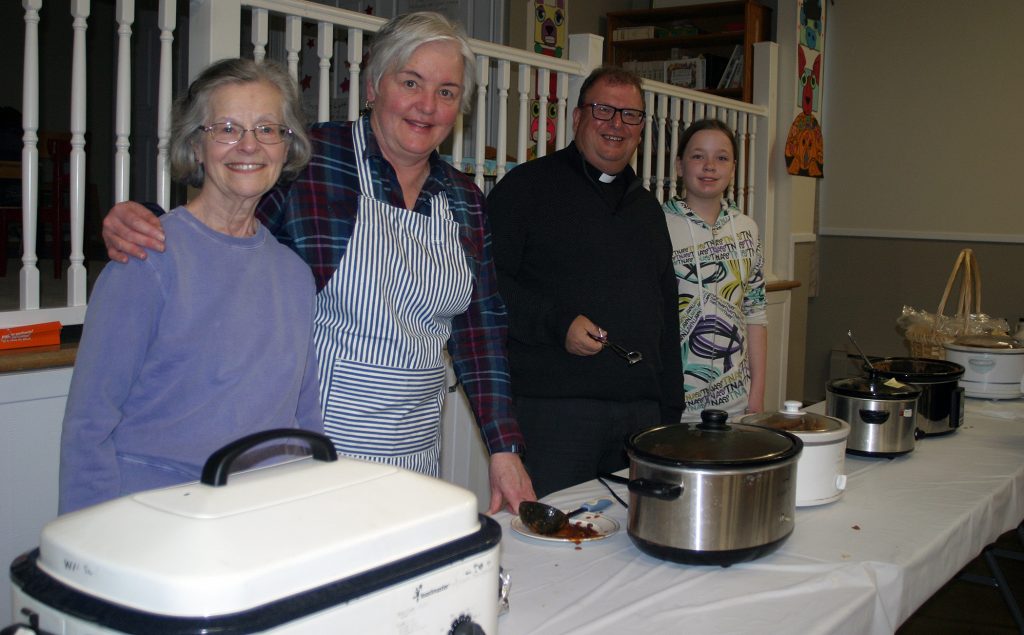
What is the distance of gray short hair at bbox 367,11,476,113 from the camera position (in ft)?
5.17

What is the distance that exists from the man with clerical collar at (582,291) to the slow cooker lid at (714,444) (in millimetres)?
603

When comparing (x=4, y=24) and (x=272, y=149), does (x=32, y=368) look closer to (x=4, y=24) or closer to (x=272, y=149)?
(x=272, y=149)

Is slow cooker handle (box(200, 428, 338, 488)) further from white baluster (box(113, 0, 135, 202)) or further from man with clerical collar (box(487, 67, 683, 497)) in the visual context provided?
white baluster (box(113, 0, 135, 202))

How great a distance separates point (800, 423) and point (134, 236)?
1.19 meters

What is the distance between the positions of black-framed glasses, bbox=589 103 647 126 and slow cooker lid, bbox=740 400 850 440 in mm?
835

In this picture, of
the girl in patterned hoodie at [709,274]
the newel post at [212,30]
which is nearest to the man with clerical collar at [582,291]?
the girl in patterned hoodie at [709,274]

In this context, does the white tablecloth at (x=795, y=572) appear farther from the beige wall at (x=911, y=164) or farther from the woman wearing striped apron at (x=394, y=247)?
the beige wall at (x=911, y=164)

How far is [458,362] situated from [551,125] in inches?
138

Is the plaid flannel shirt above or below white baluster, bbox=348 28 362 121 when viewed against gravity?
below

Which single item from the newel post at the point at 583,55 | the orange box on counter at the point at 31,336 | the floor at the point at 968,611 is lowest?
the floor at the point at 968,611

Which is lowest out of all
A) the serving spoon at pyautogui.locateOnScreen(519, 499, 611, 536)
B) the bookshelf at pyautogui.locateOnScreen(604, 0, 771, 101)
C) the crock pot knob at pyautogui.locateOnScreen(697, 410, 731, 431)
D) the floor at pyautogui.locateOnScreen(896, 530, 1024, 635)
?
the floor at pyautogui.locateOnScreen(896, 530, 1024, 635)

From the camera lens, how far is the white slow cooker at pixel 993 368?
2.88 meters

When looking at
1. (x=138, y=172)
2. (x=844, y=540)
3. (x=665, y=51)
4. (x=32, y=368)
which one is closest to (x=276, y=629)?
(x=844, y=540)

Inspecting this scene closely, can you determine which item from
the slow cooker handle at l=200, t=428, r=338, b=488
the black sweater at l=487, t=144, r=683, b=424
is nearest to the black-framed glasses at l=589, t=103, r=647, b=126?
the black sweater at l=487, t=144, r=683, b=424
